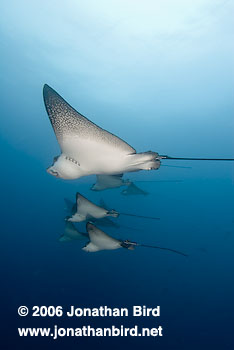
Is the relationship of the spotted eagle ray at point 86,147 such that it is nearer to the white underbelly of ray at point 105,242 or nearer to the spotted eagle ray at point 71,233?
the white underbelly of ray at point 105,242

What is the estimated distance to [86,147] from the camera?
2.75m

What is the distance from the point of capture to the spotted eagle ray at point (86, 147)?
2514 millimetres

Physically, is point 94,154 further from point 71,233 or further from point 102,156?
point 71,233

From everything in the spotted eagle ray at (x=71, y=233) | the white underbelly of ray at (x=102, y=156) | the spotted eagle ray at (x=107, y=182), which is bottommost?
the white underbelly of ray at (x=102, y=156)

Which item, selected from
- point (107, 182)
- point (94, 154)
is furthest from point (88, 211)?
point (94, 154)

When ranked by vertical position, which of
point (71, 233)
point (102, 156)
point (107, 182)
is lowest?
point (102, 156)

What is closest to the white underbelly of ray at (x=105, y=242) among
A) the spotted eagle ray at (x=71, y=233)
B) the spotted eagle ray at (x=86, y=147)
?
the spotted eagle ray at (x=86, y=147)

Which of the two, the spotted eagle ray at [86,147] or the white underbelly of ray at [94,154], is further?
the white underbelly of ray at [94,154]

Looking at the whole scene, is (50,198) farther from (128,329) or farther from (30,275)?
(128,329)

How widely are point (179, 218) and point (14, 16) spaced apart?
Answer: 21691mm

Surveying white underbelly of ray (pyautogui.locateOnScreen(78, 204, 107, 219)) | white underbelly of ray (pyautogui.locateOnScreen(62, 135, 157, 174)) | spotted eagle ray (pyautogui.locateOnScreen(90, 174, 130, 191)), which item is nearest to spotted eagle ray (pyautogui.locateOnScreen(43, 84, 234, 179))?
white underbelly of ray (pyautogui.locateOnScreen(62, 135, 157, 174))

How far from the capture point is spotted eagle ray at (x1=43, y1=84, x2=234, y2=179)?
2.51 metres

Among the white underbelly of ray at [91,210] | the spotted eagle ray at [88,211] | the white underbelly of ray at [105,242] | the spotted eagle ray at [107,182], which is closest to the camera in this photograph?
the white underbelly of ray at [105,242]

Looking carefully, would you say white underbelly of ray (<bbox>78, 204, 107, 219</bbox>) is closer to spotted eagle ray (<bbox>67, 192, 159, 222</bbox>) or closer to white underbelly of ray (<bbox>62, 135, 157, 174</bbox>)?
spotted eagle ray (<bbox>67, 192, 159, 222</bbox>)
